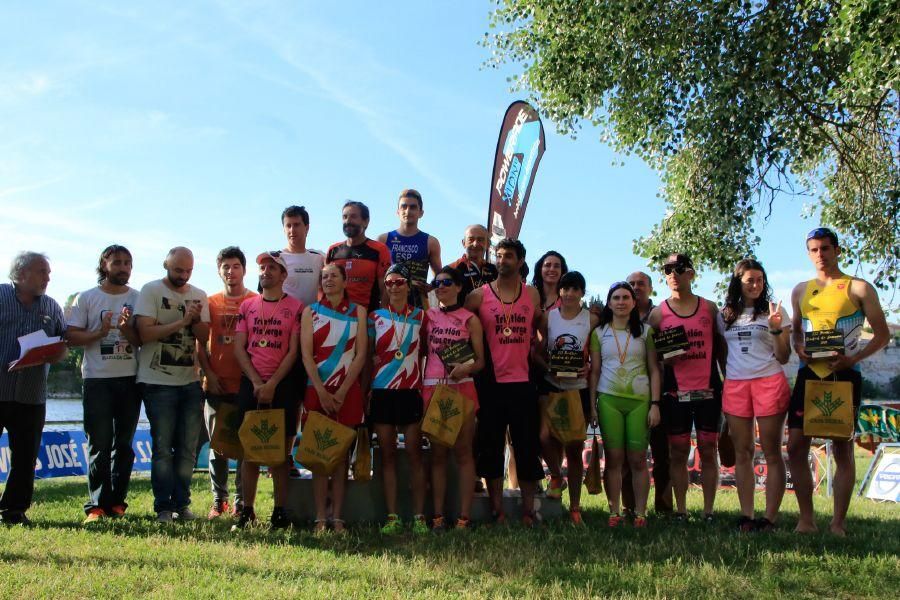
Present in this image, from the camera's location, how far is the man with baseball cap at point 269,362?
18.9ft

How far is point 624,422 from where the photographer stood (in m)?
6.11

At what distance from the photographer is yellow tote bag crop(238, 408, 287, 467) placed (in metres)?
5.56

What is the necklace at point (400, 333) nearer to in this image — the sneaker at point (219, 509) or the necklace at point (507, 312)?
the necklace at point (507, 312)

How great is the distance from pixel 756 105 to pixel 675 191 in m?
3.02

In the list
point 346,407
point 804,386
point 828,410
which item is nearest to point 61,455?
point 346,407

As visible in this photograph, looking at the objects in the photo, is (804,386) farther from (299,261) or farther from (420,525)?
(299,261)

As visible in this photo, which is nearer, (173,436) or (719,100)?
(173,436)

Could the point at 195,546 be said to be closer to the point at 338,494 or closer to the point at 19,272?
the point at 338,494

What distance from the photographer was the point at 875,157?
13.6m

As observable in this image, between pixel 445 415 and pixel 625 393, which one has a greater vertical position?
pixel 625 393

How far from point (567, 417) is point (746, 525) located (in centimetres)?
154

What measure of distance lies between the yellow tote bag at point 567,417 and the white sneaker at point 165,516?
3.18 meters

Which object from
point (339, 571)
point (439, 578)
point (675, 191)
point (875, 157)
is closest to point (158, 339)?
→ point (339, 571)

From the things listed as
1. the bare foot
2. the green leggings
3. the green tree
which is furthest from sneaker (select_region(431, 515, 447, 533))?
the green tree
